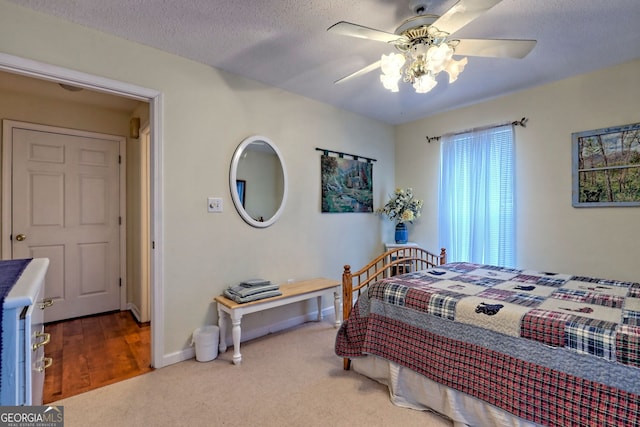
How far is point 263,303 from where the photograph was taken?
247cm

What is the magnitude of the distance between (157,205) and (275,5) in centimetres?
161

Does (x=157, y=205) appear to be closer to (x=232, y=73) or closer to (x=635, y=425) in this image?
(x=232, y=73)

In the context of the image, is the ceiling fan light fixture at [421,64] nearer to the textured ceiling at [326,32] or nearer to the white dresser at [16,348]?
the textured ceiling at [326,32]

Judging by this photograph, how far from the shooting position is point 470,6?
1.34 m

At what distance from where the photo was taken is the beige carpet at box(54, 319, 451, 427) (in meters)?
1.72

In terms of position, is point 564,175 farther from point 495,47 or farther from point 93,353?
point 93,353

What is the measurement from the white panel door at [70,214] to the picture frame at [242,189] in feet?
6.20

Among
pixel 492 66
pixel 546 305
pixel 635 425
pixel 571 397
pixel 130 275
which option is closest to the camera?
pixel 635 425

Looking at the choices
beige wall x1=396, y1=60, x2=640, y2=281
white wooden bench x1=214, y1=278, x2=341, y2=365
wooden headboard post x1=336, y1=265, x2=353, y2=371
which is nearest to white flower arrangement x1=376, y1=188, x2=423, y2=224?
beige wall x1=396, y1=60, x2=640, y2=281

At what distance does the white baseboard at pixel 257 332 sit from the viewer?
2365 millimetres

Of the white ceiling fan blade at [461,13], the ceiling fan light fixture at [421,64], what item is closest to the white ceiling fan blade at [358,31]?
the ceiling fan light fixture at [421,64]

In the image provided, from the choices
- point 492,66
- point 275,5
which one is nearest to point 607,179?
point 492,66

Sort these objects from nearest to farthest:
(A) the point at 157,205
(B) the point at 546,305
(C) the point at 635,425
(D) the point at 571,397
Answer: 1. (C) the point at 635,425
2. (D) the point at 571,397
3. (B) the point at 546,305
4. (A) the point at 157,205

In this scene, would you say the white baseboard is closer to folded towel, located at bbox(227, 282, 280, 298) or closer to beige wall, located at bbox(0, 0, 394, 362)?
beige wall, located at bbox(0, 0, 394, 362)
